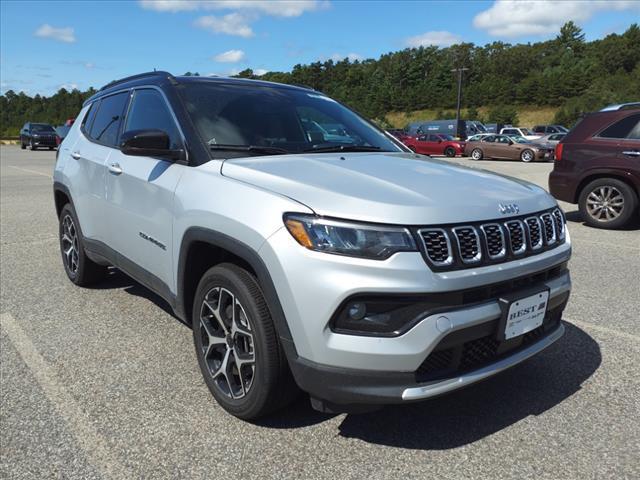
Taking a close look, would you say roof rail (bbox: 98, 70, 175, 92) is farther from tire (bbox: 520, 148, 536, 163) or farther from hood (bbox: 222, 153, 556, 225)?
tire (bbox: 520, 148, 536, 163)

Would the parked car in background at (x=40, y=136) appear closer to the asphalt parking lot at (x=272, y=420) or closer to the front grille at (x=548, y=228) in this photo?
the asphalt parking lot at (x=272, y=420)

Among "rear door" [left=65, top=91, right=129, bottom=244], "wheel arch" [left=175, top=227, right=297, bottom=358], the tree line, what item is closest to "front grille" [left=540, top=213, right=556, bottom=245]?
"wheel arch" [left=175, top=227, right=297, bottom=358]

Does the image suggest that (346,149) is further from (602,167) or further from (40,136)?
(40,136)

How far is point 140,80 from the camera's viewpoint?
3926 millimetres

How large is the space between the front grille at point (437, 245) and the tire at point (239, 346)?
765 millimetres

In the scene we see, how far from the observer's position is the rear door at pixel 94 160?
4113 millimetres

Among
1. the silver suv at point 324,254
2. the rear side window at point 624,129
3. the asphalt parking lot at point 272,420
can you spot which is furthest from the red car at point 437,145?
the silver suv at point 324,254

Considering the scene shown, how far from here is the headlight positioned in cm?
219

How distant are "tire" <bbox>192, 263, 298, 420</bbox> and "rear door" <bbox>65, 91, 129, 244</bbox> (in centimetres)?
154

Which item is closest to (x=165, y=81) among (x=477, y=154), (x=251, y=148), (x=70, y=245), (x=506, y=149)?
(x=251, y=148)

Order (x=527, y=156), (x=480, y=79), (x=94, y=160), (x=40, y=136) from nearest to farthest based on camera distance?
(x=94, y=160) → (x=527, y=156) → (x=40, y=136) → (x=480, y=79)

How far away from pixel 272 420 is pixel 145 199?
1.55 meters

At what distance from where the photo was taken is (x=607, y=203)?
8102 mm

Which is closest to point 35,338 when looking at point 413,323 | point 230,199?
point 230,199
